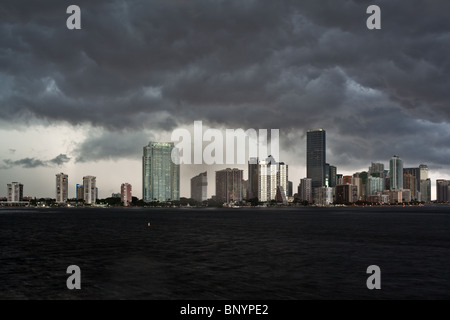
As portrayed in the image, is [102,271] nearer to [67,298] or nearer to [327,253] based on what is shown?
[67,298]

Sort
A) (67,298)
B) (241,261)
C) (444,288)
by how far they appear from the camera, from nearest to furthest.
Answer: (67,298), (444,288), (241,261)

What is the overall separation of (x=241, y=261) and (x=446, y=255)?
3800 centimetres

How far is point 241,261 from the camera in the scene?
66188 mm

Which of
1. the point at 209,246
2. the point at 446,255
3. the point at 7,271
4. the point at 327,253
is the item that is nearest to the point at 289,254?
the point at 327,253
